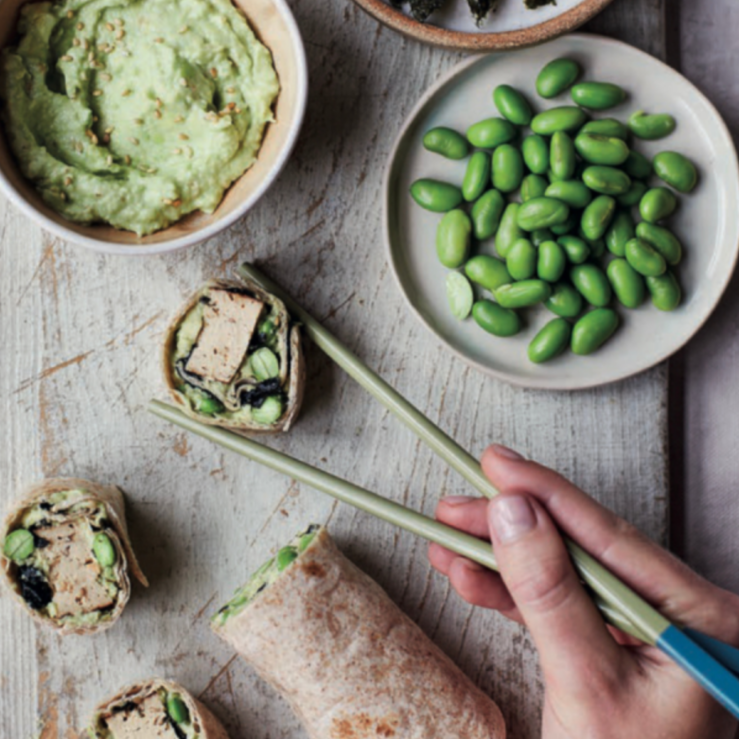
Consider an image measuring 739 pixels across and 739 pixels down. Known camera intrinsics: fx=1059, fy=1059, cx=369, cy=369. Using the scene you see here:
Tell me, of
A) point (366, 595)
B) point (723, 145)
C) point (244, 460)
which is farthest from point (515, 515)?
point (723, 145)

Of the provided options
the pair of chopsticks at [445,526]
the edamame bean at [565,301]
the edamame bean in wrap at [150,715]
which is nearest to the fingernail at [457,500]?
the pair of chopsticks at [445,526]

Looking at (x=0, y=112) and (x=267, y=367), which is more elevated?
(x=0, y=112)

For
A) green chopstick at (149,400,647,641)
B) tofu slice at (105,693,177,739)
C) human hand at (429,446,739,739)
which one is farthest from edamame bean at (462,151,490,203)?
tofu slice at (105,693,177,739)

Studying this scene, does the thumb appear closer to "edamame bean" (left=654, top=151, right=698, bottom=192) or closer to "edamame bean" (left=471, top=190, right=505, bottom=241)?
"edamame bean" (left=471, top=190, right=505, bottom=241)

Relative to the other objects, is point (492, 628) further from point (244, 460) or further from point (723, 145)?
point (723, 145)

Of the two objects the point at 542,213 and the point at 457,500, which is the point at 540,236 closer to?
the point at 542,213

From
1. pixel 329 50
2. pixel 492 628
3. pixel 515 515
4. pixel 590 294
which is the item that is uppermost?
pixel 329 50
